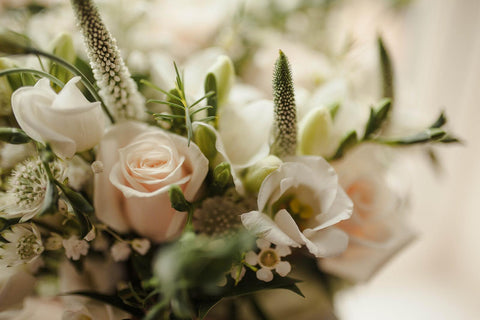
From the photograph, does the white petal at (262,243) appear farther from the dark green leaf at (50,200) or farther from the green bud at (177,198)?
the dark green leaf at (50,200)

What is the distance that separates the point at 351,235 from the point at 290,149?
0.16 m

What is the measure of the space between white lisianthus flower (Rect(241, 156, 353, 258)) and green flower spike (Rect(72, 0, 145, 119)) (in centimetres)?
16

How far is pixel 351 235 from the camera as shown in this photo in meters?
0.45

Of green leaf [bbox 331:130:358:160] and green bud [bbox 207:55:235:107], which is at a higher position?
green bud [bbox 207:55:235:107]

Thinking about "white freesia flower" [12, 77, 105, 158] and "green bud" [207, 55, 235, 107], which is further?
"green bud" [207, 55, 235, 107]

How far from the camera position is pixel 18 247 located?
0.33 metres

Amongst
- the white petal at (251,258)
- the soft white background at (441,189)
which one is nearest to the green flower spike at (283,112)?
the white petal at (251,258)

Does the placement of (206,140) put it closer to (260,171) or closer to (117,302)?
(260,171)

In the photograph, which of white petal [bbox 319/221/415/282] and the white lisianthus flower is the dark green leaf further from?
white petal [bbox 319/221/415/282]

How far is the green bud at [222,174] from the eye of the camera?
13.1 inches

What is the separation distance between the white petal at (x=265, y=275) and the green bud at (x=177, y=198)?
3.6 inches

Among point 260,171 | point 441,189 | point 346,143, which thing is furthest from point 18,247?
point 441,189

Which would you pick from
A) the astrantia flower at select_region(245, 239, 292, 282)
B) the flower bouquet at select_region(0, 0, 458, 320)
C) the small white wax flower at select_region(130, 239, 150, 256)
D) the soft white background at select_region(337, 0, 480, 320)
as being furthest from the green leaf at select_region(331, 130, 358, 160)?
the soft white background at select_region(337, 0, 480, 320)

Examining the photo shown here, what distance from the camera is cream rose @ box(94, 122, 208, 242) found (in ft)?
1.09
